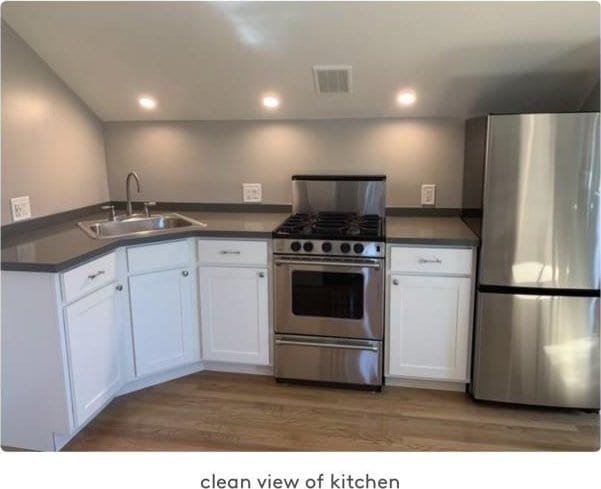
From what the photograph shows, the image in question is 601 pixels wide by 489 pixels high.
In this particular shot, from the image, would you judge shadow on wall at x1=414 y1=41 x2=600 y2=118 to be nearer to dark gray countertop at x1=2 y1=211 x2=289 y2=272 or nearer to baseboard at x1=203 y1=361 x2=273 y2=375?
dark gray countertop at x1=2 y1=211 x2=289 y2=272

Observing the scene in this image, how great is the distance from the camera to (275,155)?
123 inches

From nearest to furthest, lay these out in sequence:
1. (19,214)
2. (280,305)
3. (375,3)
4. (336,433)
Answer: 1. (375,3)
2. (336,433)
3. (19,214)
4. (280,305)

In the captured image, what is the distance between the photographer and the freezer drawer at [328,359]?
257cm

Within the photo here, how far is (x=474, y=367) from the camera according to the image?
8.09ft

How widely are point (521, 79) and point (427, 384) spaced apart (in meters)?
1.77

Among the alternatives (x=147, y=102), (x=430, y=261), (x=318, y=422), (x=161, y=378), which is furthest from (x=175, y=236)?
(x=430, y=261)

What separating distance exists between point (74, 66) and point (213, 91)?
0.79 m

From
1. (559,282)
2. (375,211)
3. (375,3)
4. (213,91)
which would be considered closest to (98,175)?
(213,91)

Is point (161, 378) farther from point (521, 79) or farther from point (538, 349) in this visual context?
point (521, 79)

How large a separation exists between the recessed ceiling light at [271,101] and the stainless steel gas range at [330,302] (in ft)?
2.57

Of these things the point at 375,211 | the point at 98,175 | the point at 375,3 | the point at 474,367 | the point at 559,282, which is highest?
the point at 375,3

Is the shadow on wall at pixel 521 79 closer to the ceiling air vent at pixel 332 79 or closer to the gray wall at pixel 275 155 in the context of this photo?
the gray wall at pixel 275 155

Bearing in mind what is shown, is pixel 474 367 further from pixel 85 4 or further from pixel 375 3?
pixel 85 4

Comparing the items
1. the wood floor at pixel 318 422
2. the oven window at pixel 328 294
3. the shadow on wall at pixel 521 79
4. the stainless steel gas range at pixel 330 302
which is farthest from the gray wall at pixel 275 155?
the wood floor at pixel 318 422
